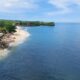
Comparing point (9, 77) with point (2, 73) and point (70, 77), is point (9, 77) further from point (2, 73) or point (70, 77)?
point (70, 77)

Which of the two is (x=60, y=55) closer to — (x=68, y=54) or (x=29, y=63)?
(x=68, y=54)

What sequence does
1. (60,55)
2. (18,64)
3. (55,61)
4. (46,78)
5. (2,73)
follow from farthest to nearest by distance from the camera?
(60,55)
(55,61)
(18,64)
(2,73)
(46,78)

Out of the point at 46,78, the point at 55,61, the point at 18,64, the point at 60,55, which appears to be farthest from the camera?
the point at 60,55

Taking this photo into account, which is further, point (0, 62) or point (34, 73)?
point (0, 62)

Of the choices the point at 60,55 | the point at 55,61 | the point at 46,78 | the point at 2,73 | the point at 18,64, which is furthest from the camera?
the point at 60,55

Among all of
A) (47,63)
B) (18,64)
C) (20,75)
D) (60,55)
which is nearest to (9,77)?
(20,75)

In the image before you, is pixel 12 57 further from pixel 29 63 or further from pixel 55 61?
pixel 55 61

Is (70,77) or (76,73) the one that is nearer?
(70,77)

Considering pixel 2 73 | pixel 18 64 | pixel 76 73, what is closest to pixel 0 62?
pixel 18 64
